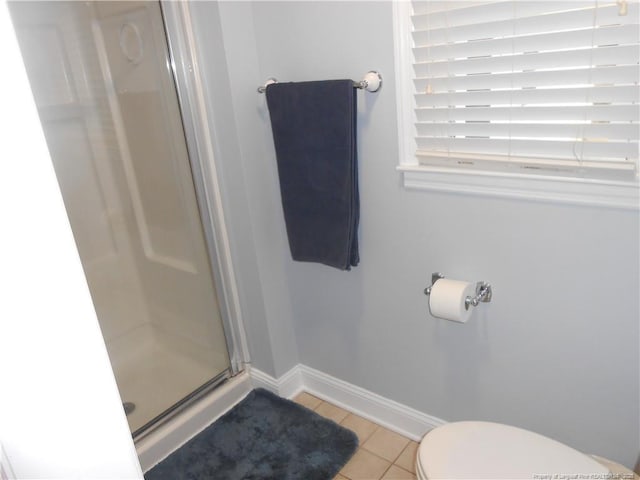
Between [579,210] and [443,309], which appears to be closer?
[579,210]

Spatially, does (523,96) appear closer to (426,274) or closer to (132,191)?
(426,274)

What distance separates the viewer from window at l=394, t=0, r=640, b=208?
1086 mm

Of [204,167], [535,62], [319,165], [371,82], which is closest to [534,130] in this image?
[535,62]

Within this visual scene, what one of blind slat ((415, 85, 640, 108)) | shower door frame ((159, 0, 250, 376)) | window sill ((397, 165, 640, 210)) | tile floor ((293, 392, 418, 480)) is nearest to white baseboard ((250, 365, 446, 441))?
tile floor ((293, 392, 418, 480))

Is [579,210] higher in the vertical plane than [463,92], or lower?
lower

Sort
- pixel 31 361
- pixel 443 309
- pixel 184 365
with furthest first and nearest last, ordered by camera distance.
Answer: pixel 184 365 → pixel 443 309 → pixel 31 361

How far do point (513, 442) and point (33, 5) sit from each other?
2083mm

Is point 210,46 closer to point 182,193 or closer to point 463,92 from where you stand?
point 182,193

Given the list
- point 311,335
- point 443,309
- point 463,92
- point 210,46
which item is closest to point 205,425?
point 311,335

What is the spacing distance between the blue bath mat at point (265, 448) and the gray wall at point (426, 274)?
25 cm

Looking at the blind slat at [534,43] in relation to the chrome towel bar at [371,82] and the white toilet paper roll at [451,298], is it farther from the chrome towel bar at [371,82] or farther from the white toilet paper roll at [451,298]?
the white toilet paper roll at [451,298]

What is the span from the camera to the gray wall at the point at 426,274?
4.18 ft

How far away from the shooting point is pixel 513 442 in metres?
1.21

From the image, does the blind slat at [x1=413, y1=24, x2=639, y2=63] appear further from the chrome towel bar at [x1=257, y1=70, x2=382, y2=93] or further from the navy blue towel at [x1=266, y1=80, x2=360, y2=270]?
the navy blue towel at [x1=266, y1=80, x2=360, y2=270]
